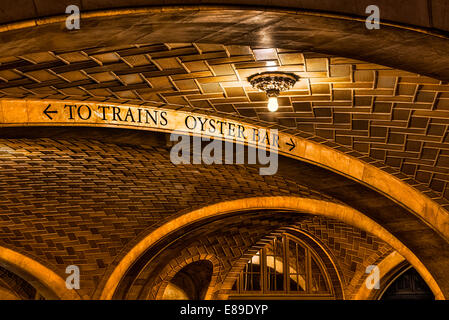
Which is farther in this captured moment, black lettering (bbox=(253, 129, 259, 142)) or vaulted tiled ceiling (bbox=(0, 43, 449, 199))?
black lettering (bbox=(253, 129, 259, 142))

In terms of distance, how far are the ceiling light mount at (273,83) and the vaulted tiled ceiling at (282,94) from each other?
0.28ft

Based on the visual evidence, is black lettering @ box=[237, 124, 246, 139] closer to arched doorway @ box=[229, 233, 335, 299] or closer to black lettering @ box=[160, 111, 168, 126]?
black lettering @ box=[160, 111, 168, 126]

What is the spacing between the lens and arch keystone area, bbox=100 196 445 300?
9065 millimetres

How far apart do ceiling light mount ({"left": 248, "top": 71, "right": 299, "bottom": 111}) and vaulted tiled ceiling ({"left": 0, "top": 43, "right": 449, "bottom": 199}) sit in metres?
0.08

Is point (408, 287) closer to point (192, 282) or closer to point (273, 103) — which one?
point (192, 282)

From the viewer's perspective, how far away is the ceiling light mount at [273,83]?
19.4ft

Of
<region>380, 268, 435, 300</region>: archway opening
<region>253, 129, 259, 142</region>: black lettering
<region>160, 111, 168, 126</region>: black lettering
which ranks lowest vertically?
<region>253, 129, 259, 142</region>: black lettering

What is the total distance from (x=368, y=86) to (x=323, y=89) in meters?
0.44

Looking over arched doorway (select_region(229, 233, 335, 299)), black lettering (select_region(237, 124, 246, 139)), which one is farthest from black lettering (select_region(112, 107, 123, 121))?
arched doorway (select_region(229, 233, 335, 299))

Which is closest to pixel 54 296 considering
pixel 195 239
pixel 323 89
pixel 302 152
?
pixel 195 239

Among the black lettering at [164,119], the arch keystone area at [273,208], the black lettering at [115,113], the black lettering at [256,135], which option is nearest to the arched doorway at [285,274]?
the arch keystone area at [273,208]

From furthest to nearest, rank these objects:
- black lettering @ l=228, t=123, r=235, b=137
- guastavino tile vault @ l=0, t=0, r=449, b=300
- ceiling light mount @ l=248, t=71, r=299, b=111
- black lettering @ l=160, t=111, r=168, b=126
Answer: black lettering @ l=228, t=123, r=235, b=137
black lettering @ l=160, t=111, r=168, b=126
ceiling light mount @ l=248, t=71, r=299, b=111
guastavino tile vault @ l=0, t=0, r=449, b=300

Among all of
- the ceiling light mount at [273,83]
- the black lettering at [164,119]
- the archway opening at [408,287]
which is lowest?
the ceiling light mount at [273,83]

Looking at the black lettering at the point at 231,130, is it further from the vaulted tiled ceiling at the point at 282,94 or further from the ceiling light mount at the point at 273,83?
the ceiling light mount at the point at 273,83
